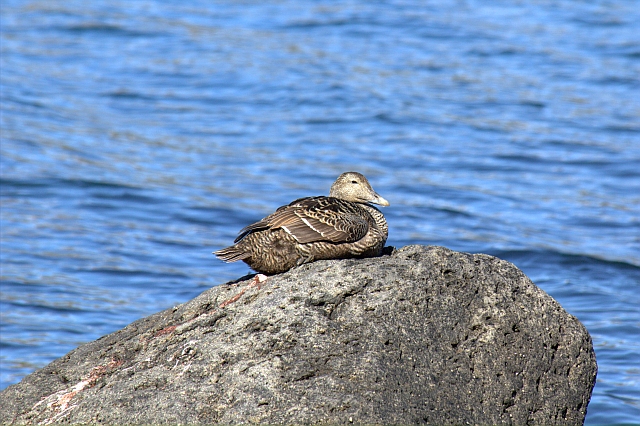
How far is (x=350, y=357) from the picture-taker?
4.68 meters

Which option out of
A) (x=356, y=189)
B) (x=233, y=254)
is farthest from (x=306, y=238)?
(x=356, y=189)

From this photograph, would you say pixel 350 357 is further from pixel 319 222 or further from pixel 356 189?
pixel 356 189

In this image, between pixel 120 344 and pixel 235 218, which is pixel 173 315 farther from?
pixel 235 218

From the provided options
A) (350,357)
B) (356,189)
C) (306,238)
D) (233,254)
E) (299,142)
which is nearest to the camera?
(350,357)

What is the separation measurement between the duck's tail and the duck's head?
86 centimetres

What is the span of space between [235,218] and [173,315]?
6.76 metres

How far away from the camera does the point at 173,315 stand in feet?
18.2

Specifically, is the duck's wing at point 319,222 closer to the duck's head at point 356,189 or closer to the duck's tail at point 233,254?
the duck's tail at point 233,254

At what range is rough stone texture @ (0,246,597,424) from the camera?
15.0 ft

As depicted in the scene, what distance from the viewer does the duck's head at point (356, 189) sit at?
6.01 meters

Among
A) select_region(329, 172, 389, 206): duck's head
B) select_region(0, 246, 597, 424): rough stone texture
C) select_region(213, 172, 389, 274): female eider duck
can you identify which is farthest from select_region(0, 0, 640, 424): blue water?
select_region(213, 172, 389, 274): female eider duck

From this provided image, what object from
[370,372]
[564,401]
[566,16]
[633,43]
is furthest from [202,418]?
[566,16]

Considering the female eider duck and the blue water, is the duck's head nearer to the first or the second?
the female eider duck

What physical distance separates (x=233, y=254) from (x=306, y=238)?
458mm
